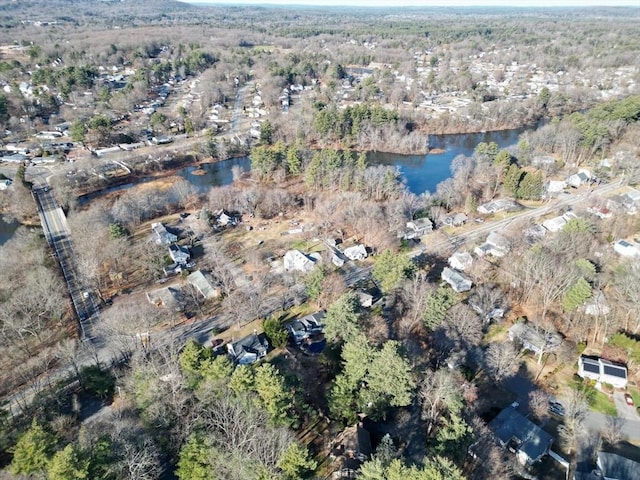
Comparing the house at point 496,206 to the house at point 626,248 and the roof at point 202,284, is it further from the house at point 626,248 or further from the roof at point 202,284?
the roof at point 202,284

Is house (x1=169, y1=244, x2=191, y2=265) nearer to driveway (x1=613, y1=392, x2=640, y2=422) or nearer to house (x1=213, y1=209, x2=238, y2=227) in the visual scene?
house (x1=213, y1=209, x2=238, y2=227)

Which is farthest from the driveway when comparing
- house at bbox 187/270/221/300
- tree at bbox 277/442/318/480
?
house at bbox 187/270/221/300

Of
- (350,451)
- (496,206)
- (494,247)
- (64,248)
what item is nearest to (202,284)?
(64,248)

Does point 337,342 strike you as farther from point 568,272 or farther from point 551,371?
point 568,272

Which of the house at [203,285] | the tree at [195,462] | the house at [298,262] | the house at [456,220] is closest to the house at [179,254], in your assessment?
the house at [203,285]

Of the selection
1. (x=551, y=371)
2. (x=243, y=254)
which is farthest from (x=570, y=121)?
(x=243, y=254)

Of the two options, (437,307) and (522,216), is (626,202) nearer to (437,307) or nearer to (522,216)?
(522,216)
